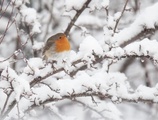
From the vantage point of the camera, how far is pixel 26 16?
436 cm

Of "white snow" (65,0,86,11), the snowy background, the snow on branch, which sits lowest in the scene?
the snowy background

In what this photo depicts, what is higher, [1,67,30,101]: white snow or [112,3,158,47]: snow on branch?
[112,3,158,47]: snow on branch

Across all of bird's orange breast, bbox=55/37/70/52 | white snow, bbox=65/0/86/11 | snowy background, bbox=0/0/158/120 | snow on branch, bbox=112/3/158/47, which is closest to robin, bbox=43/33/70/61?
bird's orange breast, bbox=55/37/70/52

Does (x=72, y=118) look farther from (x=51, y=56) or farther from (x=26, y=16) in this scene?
(x=26, y=16)

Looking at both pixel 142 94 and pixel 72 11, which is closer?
pixel 142 94

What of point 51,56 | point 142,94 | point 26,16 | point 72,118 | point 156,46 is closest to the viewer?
point 156,46

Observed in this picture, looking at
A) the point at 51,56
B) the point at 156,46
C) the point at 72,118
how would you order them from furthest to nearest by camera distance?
the point at 72,118, the point at 51,56, the point at 156,46

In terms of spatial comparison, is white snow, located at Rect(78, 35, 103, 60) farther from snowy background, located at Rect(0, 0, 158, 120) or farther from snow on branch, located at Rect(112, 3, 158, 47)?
snow on branch, located at Rect(112, 3, 158, 47)

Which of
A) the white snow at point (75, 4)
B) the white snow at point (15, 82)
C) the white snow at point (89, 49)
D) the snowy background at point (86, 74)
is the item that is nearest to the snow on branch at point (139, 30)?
the snowy background at point (86, 74)

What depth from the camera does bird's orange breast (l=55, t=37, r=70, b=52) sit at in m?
3.84

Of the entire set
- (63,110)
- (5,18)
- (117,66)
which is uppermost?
(5,18)

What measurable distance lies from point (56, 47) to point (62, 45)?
0.07m

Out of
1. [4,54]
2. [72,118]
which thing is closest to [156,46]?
[72,118]

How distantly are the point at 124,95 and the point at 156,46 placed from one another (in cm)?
51
